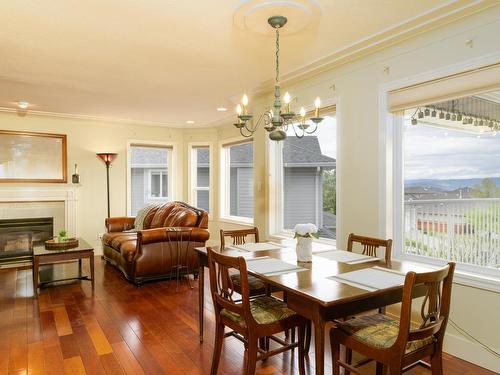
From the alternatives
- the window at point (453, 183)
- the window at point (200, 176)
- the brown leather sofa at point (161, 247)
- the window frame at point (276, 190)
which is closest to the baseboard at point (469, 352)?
the window at point (453, 183)

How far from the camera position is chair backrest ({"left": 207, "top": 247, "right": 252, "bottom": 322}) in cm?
189

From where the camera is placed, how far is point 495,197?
2516mm

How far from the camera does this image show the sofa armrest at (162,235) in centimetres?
422

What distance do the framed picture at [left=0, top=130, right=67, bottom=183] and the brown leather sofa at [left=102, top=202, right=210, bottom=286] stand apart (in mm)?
1723

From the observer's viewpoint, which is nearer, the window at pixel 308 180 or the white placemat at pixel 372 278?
the white placemat at pixel 372 278

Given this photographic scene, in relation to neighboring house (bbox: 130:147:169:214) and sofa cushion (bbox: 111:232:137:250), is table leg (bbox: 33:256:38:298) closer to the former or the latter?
sofa cushion (bbox: 111:232:137:250)

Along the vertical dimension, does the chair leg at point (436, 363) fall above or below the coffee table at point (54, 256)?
below

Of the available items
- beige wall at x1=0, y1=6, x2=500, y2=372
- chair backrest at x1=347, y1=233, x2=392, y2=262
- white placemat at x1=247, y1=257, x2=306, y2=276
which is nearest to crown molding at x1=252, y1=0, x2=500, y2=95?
beige wall at x1=0, y1=6, x2=500, y2=372

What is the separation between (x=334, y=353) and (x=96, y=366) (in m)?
1.65

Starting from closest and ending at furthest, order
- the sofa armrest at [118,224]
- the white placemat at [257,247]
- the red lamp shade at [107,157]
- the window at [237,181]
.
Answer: the white placemat at [257,247] < the sofa armrest at [118,224] < the red lamp shade at [107,157] < the window at [237,181]

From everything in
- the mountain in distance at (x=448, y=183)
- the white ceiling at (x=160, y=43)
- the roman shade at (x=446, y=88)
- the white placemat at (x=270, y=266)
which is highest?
the white ceiling at (x=160, y=43)

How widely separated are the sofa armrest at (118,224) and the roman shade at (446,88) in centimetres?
451

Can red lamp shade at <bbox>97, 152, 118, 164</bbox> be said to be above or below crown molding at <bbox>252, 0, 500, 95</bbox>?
below

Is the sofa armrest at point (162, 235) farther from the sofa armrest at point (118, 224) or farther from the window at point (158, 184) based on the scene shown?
the window at point (158, 184)
